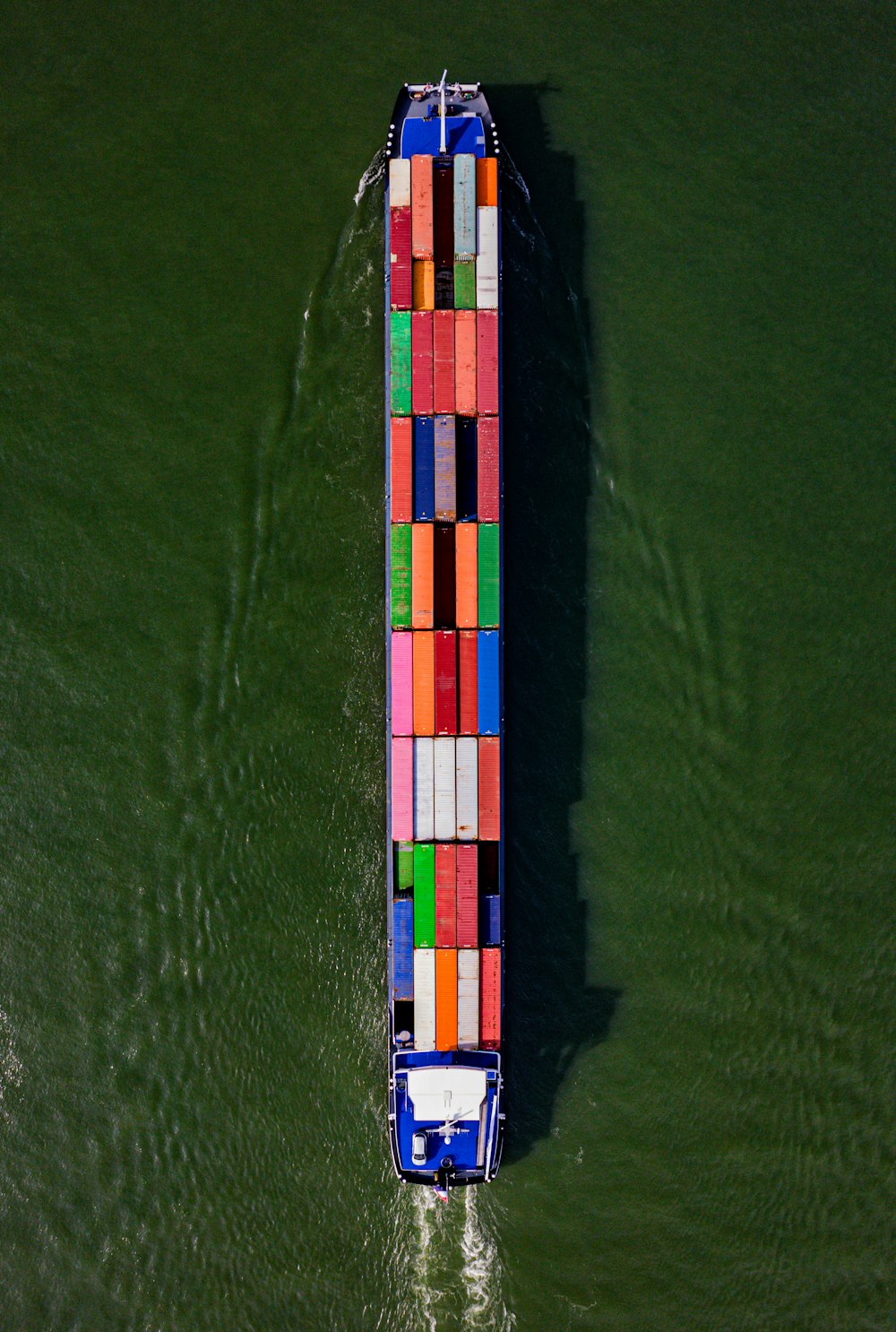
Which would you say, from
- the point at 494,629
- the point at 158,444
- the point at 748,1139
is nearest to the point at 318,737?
the point at 494,629

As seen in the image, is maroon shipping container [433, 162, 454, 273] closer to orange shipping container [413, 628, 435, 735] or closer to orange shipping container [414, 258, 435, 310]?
orange shipping container [414, 258, 435, 310]

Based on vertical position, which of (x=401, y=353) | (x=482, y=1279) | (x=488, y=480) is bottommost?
(x=482, y=1279)

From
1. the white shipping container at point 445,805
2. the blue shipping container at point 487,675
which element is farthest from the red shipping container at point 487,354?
the white shipping container at point 445,805

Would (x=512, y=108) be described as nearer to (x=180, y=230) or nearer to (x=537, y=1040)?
(x=180, y=230)

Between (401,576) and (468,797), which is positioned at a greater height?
(401,576)

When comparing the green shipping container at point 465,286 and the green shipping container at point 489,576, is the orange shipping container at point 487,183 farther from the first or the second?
the green shipping container at point 489,576

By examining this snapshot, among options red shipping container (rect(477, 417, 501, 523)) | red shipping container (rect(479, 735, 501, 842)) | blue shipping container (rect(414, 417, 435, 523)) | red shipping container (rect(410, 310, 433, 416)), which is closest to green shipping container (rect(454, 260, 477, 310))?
red shipping container (rect(410, 310, 433, 416))

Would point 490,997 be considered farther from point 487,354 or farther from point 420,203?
point 420,203

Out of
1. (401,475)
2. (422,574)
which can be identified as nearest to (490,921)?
(422,574)
